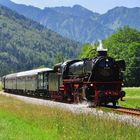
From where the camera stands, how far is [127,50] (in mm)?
139750

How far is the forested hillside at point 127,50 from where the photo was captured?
396 ft

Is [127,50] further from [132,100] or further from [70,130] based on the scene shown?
[70,130]

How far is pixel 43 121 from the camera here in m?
21.7

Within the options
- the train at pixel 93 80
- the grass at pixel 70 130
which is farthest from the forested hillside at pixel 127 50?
the grass at pixel 70 130

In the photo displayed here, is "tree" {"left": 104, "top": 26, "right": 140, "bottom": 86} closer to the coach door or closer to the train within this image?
the coach door

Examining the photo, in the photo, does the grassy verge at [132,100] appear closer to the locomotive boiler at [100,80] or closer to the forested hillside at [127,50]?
the locomotive boiler at [100,80]

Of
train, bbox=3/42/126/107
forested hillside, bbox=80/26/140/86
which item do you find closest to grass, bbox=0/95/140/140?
train, bbox=3/42/126/107

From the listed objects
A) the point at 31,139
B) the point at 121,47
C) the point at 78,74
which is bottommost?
the point at 31,139

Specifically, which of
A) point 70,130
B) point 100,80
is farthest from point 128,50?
point 70,130

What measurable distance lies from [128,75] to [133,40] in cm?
3924

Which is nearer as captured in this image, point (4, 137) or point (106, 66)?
point (4, 137)

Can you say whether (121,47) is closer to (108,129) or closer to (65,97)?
(65,97)

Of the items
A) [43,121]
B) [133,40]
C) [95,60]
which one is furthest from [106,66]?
[133,40]

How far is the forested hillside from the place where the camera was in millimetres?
120688
